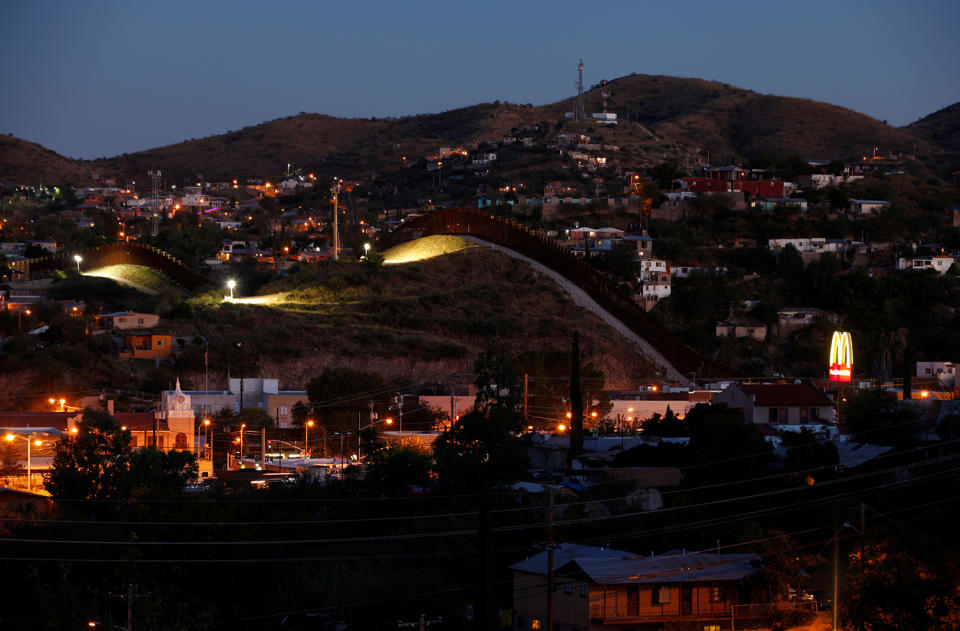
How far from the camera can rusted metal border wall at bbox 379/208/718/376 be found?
182ft

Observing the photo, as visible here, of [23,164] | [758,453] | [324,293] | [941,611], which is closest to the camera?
[941,611]

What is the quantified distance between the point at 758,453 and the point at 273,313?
28.3 m

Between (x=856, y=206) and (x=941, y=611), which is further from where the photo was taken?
(x=856, y=206)

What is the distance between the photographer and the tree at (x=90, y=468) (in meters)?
31.0

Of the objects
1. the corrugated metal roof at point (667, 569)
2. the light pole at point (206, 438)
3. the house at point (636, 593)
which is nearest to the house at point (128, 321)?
the light pole at point (206, 438)

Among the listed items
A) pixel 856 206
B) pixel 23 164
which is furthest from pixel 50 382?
pixel 23 164

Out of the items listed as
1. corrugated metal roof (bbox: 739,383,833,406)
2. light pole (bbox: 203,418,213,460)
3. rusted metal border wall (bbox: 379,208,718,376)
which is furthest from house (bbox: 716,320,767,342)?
light pole (bbox: 203,418,213,460)

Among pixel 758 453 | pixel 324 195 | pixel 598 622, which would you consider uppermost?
pixel 324 195

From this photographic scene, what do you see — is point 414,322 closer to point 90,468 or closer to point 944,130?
point 90,468

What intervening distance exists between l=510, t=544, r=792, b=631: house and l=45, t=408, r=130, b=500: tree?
9.56m

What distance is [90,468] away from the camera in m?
31.5

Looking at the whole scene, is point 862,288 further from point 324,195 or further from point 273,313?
point 324,195

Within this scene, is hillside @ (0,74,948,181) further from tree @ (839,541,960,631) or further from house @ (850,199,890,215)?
tree @ (839,541,960,631)

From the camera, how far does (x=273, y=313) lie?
57.6m
